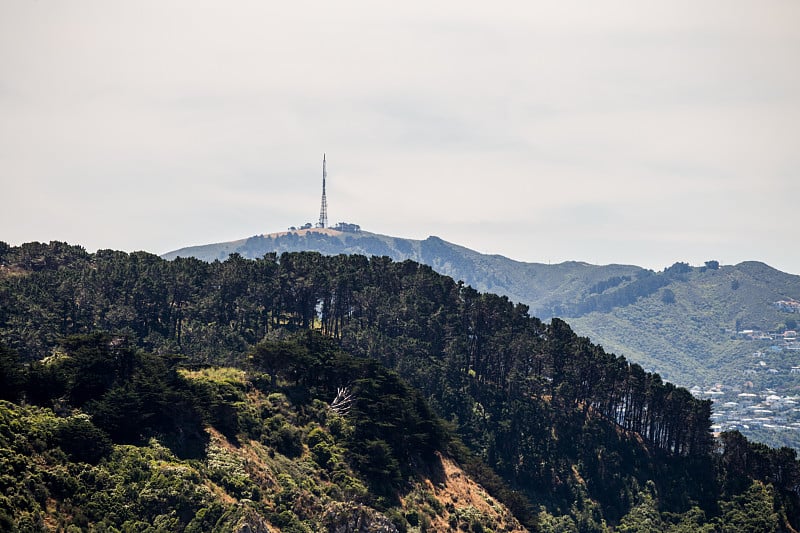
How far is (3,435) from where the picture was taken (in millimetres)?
67938

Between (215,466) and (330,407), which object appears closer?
(215,466)

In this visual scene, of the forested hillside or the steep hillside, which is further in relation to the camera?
the forested hillside

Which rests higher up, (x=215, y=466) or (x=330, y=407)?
(x=330, y=407)

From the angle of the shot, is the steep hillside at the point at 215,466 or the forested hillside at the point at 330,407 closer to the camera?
the steep hillside at the point at 215,466

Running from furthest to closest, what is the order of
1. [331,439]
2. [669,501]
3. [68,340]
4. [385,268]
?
[385,268] → [669,501] → [331,439] → [68,340]

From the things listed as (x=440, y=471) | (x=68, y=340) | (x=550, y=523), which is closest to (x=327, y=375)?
(x=440, y=471)

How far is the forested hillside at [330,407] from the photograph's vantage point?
79.1 meters

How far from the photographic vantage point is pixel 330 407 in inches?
4444

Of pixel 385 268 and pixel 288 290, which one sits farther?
pixel 385 268

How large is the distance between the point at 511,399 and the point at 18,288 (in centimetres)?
10666

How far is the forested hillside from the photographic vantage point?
7912cm

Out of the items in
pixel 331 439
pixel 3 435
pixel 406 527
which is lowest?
pixel 406 527

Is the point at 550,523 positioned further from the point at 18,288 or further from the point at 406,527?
the point at 18,288

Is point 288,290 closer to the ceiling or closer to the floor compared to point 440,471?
closer to the ceiling
